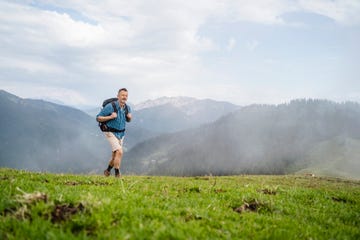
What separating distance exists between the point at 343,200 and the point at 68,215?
38.6ft

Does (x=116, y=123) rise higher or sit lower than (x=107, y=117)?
lower

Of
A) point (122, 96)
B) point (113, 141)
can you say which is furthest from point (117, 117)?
point (113, 141)

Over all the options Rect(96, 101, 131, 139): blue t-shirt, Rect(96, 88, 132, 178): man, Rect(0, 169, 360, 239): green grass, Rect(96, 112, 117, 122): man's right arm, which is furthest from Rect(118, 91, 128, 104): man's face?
Rect(0, 169, 360, 239): green grass

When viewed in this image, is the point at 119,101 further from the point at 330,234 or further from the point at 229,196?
the point at 330,234

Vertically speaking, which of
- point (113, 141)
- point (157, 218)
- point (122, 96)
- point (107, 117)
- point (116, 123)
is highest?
point (122, 96)

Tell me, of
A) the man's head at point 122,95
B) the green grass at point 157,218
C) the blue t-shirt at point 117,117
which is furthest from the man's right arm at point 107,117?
the green grass at point 157,218

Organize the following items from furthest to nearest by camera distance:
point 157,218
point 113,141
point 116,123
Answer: point 116,123 → point 113,141 → point 157,218

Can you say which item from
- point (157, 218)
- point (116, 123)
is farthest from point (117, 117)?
point (157, 218)

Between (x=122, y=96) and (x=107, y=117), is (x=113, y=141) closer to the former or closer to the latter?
(x=107, y=117)

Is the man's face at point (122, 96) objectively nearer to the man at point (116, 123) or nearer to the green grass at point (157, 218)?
the man at point (116, 123)

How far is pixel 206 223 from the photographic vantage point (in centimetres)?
795

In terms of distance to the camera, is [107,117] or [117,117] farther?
[117,117]

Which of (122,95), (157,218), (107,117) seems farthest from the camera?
(122,95)

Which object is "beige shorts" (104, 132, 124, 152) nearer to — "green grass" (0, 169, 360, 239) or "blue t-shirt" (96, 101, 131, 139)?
"blue t-shirt" (96, 101, 131, 139)
